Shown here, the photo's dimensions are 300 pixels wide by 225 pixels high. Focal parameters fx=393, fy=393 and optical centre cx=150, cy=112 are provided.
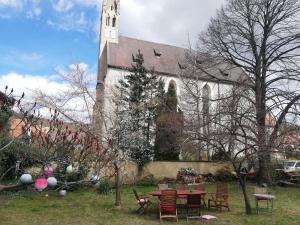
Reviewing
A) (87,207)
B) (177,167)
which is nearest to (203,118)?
(177,167)

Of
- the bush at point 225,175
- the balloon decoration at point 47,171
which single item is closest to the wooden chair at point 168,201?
the balloon decoration at point 47,171

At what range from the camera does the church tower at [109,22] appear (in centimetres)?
5175

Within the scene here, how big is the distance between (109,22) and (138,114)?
25.9 m

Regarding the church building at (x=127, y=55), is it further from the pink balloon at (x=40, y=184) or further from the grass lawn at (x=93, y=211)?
the pink balloon at (x=40, y=184)

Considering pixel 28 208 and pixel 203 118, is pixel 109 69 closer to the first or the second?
pixel 203 118

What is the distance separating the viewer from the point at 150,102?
32375mm

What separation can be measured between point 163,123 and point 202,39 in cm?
731

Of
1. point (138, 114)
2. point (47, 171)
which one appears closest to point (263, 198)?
point (47, 171)

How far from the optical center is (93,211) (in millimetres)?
15156

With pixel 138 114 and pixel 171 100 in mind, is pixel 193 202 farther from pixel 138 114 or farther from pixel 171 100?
pixel 171 100

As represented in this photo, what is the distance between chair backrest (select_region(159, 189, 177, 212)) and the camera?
13547 millimetres

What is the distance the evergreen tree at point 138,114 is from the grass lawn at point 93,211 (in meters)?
4.79

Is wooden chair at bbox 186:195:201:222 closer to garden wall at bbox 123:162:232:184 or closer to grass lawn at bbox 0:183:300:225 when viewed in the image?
grass lawn at bbox 0:183:300:225

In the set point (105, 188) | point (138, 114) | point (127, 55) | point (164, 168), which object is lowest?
point (105, 188)
